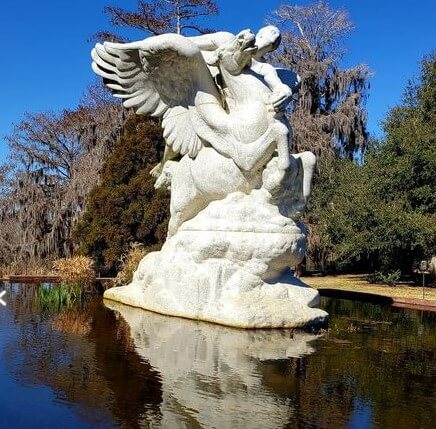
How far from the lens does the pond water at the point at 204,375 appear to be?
153 inches

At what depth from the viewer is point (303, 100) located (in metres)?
23.0

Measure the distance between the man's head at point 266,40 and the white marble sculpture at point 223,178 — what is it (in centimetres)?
2

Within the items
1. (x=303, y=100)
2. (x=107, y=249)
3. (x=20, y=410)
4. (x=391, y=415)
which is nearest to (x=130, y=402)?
(x=20, y=410)

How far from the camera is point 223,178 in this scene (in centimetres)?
844

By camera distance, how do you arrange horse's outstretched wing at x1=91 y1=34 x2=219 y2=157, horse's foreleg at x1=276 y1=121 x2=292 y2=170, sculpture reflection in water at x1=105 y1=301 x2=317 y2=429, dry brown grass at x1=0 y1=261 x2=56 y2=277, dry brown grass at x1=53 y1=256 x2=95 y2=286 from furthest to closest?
dry brown grass at x1=0 y1=261 x2=56 y2=277
dry brown grass at x1=53 y1=256 x2=95 y2=286
horse's outstretched wing at x1=91 y1=34 x2=219 y2=157
horse's foreleg at x1=276 y1=121 x2=292 y2=170
sculpture reflection in water at x1=105 y1=301 x2=317 y2=429

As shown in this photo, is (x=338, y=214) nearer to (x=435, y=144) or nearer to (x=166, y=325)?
(x=435, y=144)

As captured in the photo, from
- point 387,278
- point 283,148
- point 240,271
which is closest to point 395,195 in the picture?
point 387,278

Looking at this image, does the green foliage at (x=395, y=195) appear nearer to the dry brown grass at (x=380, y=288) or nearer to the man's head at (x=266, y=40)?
the dry brown grass at (x=380, y=288)

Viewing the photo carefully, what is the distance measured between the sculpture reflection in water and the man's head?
4.05 metres

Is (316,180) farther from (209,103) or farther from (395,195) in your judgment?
(209,103)

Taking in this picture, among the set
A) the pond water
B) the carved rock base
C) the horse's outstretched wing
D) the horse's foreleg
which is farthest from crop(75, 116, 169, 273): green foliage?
the horse's foreleg

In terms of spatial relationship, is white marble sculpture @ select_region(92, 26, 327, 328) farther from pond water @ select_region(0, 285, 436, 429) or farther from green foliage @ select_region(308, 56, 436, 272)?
green foliage @ select_region(308, 56, 436, 272)

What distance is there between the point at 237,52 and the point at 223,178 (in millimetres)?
1794

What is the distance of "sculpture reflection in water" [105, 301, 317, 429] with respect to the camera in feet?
12.8
